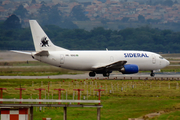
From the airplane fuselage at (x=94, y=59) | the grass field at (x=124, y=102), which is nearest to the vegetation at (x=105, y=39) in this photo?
the airplane fuselage at (x=94, y=59)

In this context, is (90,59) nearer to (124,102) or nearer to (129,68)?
(129,68)

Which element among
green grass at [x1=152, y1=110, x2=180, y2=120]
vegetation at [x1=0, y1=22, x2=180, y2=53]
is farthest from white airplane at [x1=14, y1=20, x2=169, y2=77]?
vegetation at [x1=0, y1=22, x2=180, y2=53]

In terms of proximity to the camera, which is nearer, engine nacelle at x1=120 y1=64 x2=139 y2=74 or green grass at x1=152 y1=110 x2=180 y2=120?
green grass at x1=152 y1=110 x2=180 y2=120

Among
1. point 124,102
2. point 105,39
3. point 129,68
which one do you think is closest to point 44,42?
point 129,68

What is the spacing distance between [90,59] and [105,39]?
10840 centimetres

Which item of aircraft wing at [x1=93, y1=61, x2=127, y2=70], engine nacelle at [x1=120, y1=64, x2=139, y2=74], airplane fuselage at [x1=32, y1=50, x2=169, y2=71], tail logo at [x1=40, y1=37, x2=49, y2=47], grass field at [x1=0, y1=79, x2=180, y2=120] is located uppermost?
tail logo at [x1=40, y1=37, x2=49, y2=47]

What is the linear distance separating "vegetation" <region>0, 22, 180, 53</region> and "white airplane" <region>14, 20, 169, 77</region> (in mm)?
88293

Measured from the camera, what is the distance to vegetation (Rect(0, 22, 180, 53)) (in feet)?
478

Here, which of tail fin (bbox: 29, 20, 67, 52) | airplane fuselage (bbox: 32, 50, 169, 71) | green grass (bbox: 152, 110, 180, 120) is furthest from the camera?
airplane fuselage (bbox: 32, 50, 169, 71)

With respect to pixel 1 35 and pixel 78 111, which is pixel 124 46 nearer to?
pixel 1 35

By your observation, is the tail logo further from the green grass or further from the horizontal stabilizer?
the green grass

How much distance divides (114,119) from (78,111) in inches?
127

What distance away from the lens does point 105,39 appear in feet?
520

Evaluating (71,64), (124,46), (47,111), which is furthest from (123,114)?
(124,46)
